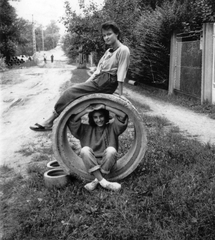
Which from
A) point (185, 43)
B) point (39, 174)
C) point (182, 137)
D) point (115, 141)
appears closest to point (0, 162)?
point (39, 174)

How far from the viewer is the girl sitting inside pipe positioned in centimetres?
384

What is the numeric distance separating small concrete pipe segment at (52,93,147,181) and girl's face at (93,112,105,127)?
0.57 ft

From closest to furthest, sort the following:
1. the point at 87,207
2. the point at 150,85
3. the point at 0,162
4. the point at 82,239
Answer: the point at 82,239, the point at 87,207, the point at 0,162, the point at 150,85

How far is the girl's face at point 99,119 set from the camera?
13.2 feet

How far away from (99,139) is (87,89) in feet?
2.18

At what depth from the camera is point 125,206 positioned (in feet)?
11.2

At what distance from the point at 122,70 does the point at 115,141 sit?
35.6 inches

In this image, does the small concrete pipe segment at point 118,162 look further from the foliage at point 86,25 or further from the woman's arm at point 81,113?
the foliage at point 86,25

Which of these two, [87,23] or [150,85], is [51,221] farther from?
[87,23]

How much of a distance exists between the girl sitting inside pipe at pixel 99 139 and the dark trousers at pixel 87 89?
0.20m

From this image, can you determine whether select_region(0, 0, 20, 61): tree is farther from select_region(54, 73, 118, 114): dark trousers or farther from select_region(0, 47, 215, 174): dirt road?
select_region(54, 73, 118, 114): dark trousers

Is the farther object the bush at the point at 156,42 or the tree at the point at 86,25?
the tree at the point at 86,25

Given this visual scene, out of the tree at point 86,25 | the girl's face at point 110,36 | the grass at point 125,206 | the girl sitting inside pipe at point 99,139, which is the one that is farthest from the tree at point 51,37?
the grass at point 125,206

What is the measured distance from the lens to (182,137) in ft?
20.4
